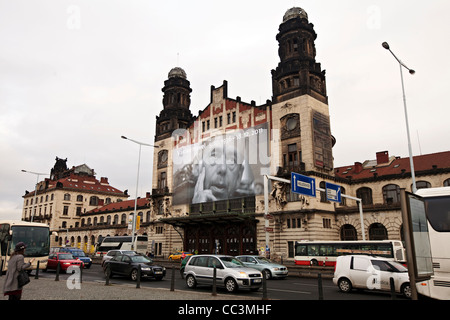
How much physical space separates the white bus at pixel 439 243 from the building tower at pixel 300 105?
92.8 feet

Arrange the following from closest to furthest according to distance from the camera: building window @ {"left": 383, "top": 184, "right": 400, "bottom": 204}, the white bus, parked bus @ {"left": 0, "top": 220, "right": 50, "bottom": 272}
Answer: the white bus < parked bus @ {"left": 0, "top": 220, "right": 50, "bottom": 272} < building window @ {"left": 383, "top": 184, "right": 400, "bottom": 204}

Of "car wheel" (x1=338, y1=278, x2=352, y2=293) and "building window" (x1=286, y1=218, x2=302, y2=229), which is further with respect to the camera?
"building window" (x1=286, y1=218, x2=302, y2=229)

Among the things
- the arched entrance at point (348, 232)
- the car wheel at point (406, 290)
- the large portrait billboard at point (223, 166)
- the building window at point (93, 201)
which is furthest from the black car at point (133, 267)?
the building window at point (93, 201)

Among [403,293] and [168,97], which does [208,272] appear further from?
[168,97]

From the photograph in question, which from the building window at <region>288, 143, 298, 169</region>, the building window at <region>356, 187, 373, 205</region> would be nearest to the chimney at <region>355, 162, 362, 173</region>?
the building window at <region>356, 187, 373, 205</region>

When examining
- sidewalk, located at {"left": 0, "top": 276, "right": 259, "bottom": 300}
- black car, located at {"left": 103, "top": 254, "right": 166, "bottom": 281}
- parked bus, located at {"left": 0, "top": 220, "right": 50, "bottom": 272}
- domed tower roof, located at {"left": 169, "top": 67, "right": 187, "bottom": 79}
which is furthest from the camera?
domed tower roof, located at {"left": 169, "top": 67, "right": 187, "bottom": 79}

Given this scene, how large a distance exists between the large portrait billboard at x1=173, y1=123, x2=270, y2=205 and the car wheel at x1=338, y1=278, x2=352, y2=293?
2666cm

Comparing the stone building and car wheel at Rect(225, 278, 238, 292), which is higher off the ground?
the stone building

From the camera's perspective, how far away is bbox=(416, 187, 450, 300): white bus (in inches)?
416

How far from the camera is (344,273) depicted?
16688 millimetres

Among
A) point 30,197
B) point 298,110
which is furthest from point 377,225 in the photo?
point 30,197

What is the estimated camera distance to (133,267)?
66.5ft

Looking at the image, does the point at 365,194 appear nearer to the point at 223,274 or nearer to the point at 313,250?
the point at 313,250

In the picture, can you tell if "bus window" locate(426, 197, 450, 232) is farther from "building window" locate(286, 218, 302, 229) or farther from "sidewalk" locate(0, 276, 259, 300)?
"building window" locate(286, 218, 302, 229)
